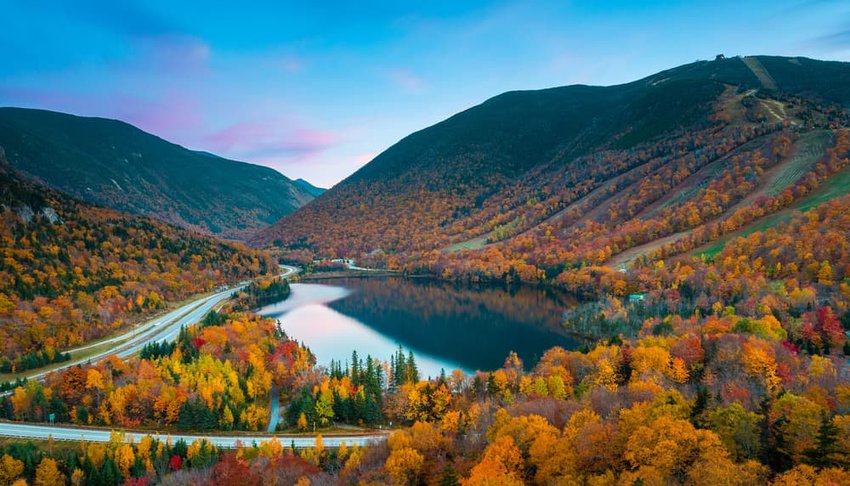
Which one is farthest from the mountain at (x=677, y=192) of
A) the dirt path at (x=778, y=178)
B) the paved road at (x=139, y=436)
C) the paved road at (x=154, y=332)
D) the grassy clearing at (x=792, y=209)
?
the paved road at (x=139, y=436)

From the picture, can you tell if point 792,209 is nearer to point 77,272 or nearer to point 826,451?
point 826,451

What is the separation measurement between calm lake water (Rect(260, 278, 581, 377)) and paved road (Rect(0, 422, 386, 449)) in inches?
934

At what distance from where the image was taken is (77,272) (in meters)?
82.7

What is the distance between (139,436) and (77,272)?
2191 inches

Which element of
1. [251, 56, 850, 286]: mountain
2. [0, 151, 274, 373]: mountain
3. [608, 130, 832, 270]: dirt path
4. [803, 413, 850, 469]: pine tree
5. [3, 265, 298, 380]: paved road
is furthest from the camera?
[608, 130, 832, 270]: dirt path

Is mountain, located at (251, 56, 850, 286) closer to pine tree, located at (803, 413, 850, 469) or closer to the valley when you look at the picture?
the valley

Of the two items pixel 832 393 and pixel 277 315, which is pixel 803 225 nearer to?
pixel 832 393

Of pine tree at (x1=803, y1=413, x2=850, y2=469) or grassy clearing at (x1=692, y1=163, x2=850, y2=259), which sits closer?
pine tree at (x1=803, y1=413, x2=850, y2=469)

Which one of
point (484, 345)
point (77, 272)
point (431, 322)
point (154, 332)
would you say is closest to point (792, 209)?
point (484, 345)

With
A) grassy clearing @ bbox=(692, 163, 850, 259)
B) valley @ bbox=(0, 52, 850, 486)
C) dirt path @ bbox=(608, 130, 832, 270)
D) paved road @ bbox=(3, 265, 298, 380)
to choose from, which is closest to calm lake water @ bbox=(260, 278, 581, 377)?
valley @ bbox=(0, 52, 850, 486)

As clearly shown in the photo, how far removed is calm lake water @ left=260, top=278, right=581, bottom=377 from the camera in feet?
231

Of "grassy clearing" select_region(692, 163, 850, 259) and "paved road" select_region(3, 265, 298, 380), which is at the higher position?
"grassy clearing" select_region(692, 163, 850, 259)

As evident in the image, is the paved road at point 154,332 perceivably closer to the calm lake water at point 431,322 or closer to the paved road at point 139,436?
the paved road at point 139,436

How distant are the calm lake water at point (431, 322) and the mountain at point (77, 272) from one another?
22.1 meters
